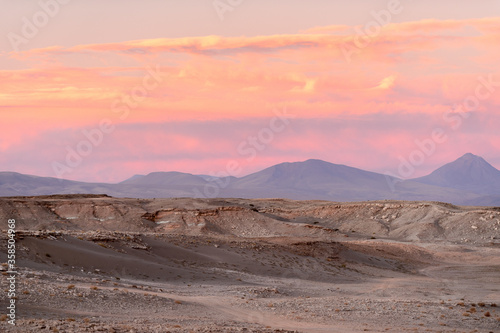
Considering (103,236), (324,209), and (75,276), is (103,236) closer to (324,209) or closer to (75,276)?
(75,276)

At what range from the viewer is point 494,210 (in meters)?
69.5

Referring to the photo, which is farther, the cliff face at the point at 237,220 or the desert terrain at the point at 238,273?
the cliff face at the point at 237,220

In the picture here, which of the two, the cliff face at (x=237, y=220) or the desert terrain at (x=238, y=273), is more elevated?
the cliff face at (x=237, y=220)

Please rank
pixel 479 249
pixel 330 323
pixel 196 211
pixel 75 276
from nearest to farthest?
1. pixel 330 323
2. pixel 75 276
3. pixel 479 249
4. pixel 196 211

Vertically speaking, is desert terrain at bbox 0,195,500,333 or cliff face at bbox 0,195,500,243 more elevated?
cliff face at bbox 0,195,500,243

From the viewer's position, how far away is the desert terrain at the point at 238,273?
20562mm

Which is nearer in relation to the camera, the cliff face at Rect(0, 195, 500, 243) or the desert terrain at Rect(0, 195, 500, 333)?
the desert terrain at Rect(0, 195, 500, 333)

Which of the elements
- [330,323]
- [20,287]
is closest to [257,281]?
[330,323]

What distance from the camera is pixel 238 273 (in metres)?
35.6

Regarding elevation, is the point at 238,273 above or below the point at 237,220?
below

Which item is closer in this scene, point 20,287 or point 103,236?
point 20,287

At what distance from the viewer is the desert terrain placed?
Answer: 2056 cm

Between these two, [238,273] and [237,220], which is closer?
[238,273]

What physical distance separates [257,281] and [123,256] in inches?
281
